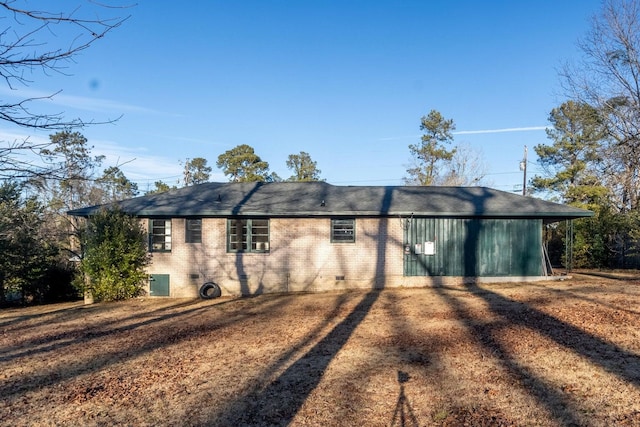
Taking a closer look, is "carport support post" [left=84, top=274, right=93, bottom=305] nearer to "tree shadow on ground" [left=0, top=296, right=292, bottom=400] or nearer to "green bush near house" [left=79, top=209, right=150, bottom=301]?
"green bush near house" [left=79, top=209, right=150, bottom=301]

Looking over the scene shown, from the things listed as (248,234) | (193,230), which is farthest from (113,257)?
(248,234)

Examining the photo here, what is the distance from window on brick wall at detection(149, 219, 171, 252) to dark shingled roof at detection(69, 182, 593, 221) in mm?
379

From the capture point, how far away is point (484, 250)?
630 inches

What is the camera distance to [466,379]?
6039 millimetres

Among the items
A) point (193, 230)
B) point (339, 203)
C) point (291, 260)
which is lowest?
point (291, 260)

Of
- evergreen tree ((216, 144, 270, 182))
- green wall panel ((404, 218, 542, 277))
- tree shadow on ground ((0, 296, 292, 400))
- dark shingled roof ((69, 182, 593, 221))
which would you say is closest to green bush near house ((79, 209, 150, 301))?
dark shingled roof ((69, 182, 593, 221))

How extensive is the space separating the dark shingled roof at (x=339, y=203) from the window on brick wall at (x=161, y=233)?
14.9 inches

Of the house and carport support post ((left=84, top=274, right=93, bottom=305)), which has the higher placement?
the house

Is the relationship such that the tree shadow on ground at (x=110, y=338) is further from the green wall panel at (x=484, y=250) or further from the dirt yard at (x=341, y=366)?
the green wall panel at (x=484, y=250)

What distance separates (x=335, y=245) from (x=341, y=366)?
371 inches

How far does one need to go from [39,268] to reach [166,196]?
5.68 m

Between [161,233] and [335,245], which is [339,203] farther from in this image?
[161,233]

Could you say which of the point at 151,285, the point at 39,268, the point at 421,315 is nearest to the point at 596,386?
the point at 421,315

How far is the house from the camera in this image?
15992 millimetres
